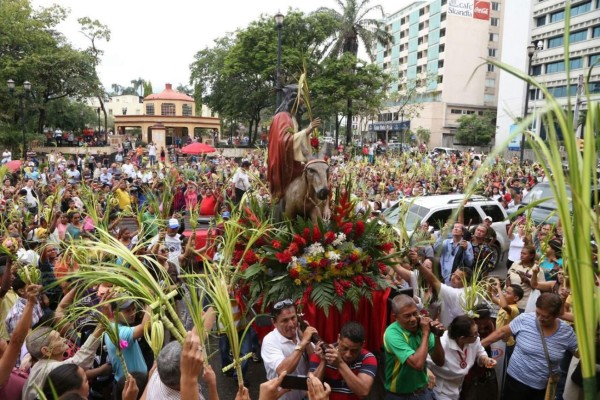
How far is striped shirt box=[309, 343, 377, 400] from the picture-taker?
3199mm

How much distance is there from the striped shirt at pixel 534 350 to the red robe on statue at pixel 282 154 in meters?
3.25

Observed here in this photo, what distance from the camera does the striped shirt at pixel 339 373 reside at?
3.20m

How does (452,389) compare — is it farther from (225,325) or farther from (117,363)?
(117,363)

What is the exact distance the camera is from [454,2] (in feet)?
192

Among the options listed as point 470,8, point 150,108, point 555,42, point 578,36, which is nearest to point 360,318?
point 578,36

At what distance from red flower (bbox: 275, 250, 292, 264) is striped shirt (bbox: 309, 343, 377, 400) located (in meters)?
2.08

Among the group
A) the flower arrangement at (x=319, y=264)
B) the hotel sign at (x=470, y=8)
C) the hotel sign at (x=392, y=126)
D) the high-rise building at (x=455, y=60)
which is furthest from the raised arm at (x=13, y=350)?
the hotel sign at (x=470, y=8)

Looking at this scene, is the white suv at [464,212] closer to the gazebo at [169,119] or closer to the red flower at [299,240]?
the red flower at [299,240]

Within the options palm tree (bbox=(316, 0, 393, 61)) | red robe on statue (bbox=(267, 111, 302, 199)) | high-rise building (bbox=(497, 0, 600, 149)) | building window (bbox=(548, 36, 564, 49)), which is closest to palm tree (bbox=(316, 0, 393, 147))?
palm tree (bbox=(316, 0, 393, 61))

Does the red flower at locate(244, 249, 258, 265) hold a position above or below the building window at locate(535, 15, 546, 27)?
below

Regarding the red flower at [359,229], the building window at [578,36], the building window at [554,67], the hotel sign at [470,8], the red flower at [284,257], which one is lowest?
the red flower at [284,257]

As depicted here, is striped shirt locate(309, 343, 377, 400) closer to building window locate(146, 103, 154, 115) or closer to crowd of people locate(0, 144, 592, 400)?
crowd of people locate(0, 144, 592, 400)

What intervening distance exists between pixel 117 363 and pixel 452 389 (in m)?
2.76

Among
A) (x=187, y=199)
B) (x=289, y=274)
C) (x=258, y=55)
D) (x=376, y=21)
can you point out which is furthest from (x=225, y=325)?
(x=376, y=21)
